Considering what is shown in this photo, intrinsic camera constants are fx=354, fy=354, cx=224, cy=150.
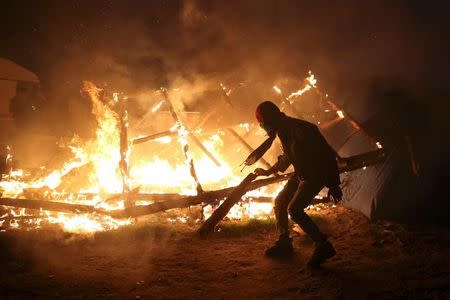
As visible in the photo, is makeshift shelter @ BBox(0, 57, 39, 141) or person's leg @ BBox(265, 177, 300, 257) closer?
person's leg @ BBox(265, 177, 300, 257)

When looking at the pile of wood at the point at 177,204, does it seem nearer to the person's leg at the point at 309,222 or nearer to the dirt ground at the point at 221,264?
the dirt ground at the point at 221,264

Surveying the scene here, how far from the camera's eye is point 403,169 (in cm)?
673

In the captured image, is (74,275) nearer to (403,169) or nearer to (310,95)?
(403,169)

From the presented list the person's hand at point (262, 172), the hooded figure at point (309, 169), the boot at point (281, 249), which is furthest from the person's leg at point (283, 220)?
the hooded figure at point (309, 169)

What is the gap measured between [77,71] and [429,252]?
1348 centimetres

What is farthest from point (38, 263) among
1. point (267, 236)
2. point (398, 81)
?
point (398, 81)

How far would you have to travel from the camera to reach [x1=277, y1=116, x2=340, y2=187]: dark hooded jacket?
461 centimetres

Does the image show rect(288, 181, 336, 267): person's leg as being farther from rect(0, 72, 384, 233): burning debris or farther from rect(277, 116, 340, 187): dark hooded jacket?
rect(0, 72, 384, 233): burning debris

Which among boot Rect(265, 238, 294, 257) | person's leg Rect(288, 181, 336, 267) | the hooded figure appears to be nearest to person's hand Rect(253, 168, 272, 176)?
the hooded figure

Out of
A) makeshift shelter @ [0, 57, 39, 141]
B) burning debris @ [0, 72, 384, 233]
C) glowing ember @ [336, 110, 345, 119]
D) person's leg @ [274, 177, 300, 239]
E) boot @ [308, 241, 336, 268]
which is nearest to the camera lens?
boot @ [308, 241, 336, 268]

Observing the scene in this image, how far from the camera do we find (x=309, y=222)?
15.3ft

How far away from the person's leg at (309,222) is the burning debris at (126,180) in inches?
47.2

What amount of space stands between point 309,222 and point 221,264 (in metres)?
1.38

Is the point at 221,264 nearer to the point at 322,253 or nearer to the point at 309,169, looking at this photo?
the point at 322,253
